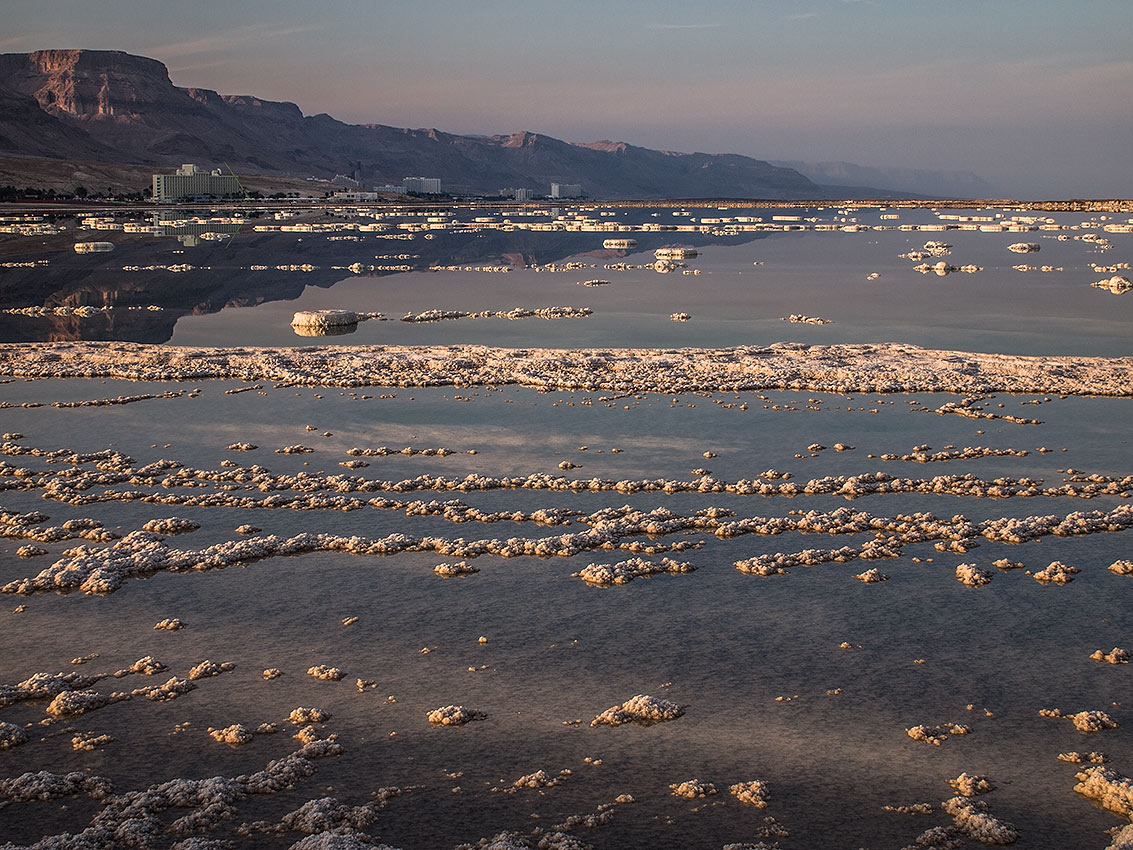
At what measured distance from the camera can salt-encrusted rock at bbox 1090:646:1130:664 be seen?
8188 mm

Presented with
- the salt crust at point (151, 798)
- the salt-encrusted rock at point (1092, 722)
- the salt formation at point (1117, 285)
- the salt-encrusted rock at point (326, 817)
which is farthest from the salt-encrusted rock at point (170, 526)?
the salt formation at point (1117, 285)

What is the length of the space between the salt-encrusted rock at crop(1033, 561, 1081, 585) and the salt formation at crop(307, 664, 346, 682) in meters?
7.14

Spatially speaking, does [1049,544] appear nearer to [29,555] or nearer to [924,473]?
[924,473]

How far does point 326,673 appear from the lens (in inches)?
314

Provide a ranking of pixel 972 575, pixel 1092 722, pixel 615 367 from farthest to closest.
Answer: pixel 615 367 → pixel 972 575 → pixel 1092 722

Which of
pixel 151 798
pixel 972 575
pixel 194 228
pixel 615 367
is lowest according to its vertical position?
pixel 151 798

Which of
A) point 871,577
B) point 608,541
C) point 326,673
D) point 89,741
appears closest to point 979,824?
point 871,577

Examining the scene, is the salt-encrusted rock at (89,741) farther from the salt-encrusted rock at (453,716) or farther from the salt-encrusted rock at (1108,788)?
the salt-encrusted rock at (1108,788)

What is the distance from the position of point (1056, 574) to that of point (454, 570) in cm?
636

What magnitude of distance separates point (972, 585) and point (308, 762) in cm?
688

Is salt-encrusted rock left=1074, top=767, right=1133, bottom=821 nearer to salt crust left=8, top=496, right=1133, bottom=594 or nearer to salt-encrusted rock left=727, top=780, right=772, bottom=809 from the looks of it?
salt-encrusted rock left=727, top=780, right=772, bottom=809

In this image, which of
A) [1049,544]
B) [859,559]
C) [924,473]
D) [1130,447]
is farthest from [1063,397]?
[859,559]

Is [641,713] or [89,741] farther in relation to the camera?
[641,713]

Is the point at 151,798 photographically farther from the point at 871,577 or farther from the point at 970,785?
the point at 871,577
